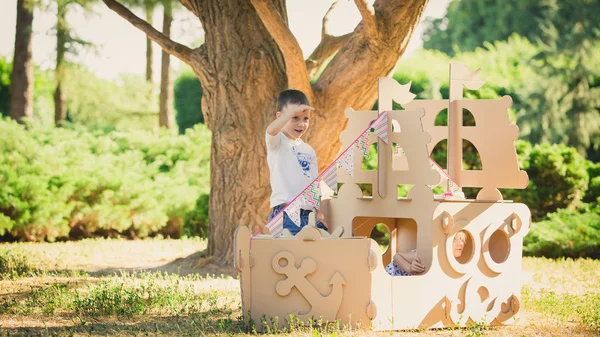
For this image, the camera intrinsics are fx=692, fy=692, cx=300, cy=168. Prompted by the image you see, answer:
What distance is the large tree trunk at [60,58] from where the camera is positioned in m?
13.8

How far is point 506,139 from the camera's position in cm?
466

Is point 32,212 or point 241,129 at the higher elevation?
point 241,129

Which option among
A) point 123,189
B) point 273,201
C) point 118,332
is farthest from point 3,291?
point 123,189

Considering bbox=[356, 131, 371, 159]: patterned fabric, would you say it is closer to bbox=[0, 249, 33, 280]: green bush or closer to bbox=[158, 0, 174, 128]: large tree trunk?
bbox=[0, 249, 33, 280]: green bush

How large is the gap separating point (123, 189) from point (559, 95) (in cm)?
1314

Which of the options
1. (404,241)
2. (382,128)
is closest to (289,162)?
(382,128)

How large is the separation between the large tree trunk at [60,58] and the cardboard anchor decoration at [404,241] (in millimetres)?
10415

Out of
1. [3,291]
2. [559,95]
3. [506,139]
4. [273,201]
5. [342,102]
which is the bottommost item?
[3,291]

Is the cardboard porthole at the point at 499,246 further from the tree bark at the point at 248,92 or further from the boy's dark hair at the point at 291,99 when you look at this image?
the tree bark at the point at 248,92

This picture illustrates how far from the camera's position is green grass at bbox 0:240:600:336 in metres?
4.02

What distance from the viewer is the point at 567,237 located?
28.3 ft

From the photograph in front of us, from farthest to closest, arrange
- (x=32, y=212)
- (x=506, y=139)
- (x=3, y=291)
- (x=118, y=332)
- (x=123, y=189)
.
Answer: (x=123, y=189), (x=32, y=212), (x=3, y=291), (x=506, y=139), (x=118, y=332)

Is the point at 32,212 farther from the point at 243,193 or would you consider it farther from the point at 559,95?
the point at 559,95

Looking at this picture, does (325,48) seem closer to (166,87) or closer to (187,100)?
(166,87)
